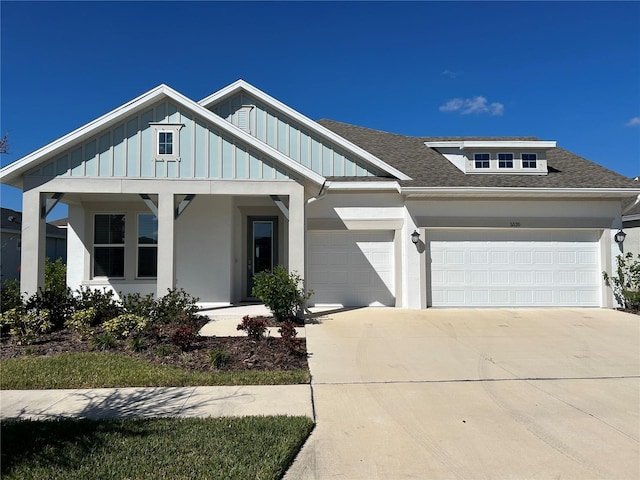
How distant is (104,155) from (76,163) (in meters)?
0.65

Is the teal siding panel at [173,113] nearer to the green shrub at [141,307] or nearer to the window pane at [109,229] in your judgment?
the window pane at [109,229]

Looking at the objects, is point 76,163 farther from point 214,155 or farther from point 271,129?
point 271,129

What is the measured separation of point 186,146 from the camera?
955cm

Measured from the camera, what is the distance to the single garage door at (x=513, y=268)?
1184 centimetres

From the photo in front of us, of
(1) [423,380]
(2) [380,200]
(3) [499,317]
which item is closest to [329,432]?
(1) [423,380]

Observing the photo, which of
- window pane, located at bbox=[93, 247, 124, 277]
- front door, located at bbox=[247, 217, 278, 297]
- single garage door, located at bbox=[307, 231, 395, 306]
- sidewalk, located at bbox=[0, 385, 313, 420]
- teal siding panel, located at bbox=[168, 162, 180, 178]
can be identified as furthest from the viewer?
front door, located at bbox=[247, 217, 278, 297]

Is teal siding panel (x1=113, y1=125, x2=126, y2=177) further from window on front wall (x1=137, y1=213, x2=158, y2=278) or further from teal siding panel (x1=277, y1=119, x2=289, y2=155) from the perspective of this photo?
teal siding panel (x1=277, y1=119, x2=289, y2=155)

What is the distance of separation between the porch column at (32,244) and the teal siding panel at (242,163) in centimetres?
452

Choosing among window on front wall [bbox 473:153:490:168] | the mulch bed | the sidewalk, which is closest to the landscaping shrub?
the mulch bed

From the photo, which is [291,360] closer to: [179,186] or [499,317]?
[179,186]

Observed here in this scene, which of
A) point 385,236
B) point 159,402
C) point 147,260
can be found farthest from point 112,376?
point 385,236

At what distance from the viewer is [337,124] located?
1641cm

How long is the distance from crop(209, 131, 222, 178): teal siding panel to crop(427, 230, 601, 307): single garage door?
6.21 meters

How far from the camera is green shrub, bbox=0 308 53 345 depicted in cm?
738
